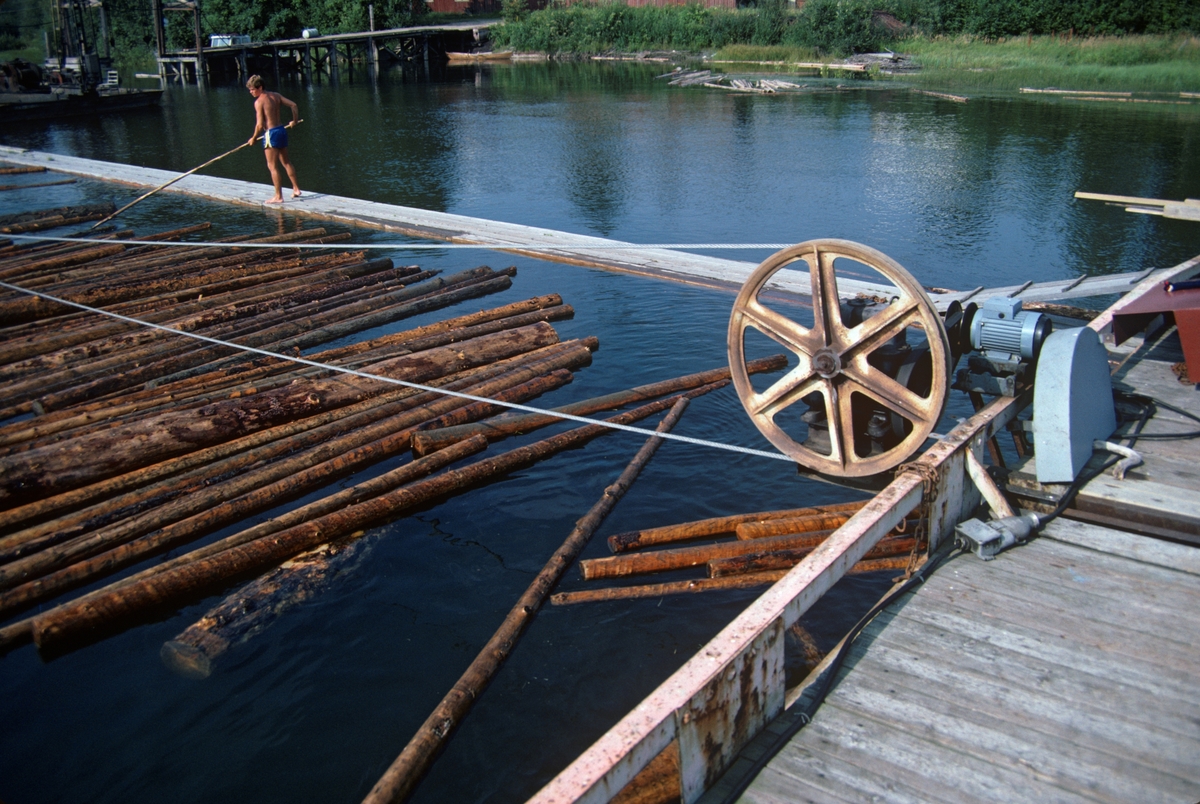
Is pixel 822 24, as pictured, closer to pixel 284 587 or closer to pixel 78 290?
pixel 78 290

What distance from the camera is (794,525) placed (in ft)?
22.5

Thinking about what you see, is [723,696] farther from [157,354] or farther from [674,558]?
[157,354]

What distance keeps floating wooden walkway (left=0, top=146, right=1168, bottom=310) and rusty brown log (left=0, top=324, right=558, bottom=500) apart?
376 cm

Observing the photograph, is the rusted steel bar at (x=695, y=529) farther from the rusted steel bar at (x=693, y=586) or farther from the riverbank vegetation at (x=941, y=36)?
the riverbank vegetation at (x=941, y=36)

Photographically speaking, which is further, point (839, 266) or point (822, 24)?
point (822, 24)

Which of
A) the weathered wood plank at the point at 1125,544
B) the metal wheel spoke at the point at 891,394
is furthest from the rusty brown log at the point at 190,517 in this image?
the weathered wood plank at the point at 1125,544

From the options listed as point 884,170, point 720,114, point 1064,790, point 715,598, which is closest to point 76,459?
point 715,598

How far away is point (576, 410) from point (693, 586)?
3.25 metres

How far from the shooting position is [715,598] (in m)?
6.69

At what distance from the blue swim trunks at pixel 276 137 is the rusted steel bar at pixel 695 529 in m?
14.8

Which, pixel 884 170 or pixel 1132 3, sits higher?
pixel 1132 3

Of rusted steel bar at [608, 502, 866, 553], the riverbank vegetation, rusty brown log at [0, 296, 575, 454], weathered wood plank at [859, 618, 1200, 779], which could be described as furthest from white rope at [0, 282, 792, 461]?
the riverbank vegetation

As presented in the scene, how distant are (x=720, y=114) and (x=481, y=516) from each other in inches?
1449

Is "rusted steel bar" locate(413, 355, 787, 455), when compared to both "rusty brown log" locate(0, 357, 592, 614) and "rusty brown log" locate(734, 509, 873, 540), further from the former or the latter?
"rusty brown log" locate(734, 509, 873, 540)
